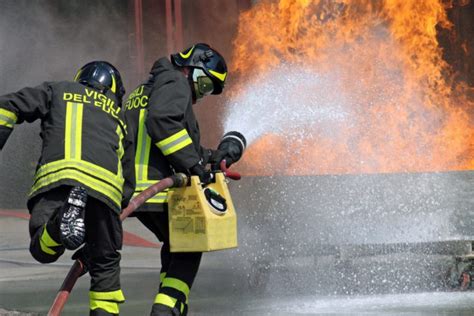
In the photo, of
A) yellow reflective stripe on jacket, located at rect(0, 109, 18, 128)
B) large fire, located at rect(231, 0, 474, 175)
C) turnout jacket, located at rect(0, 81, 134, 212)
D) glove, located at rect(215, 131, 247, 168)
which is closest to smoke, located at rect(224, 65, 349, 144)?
large fire, located at rect(231, 0, 474, 175)

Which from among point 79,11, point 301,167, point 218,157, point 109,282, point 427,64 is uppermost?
point 79,11

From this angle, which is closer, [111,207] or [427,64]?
[111,207]

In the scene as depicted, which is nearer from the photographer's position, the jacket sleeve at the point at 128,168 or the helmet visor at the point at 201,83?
the jacket sleeve at the point at 128,168

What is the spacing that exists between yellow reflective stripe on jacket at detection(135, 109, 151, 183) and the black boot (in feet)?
2.38

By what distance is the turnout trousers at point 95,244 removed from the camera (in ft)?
17.6

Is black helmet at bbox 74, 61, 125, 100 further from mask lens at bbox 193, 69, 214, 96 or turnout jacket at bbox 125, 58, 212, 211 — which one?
mask lens at bbox 193, 69, 214, 96

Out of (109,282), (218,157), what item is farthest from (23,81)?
(109,282)

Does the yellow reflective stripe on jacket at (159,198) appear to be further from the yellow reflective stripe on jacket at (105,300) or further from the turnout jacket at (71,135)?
the yellow reflective stripe on jacket at (105,300)

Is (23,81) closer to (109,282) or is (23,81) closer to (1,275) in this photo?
(1,275)

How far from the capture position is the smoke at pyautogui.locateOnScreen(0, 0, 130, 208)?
15.3m

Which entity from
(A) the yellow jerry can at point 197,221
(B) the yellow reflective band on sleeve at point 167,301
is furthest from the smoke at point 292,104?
(B) the yellow reflective band on sleeve at point 167,301

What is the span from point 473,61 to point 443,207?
9.26 meters

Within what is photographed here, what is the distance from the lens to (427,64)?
14.6 metres

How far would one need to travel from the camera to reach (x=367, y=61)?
13.9 m
